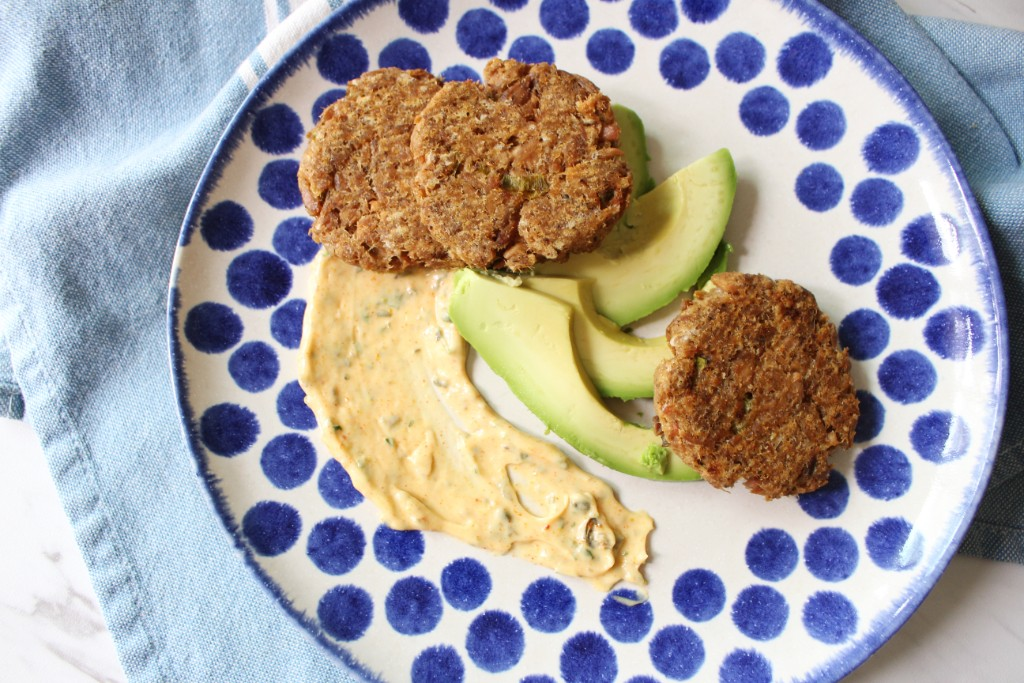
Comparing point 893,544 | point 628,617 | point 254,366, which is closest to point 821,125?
point 893,544

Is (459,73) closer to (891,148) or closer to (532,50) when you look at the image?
(532,50)

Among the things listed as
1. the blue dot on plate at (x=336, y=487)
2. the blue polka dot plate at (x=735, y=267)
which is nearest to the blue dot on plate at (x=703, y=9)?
the blue polka dot plate at (x=735, y=267)

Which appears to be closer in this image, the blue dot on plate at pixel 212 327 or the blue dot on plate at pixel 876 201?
the blue dot on plate at pixel 876 201

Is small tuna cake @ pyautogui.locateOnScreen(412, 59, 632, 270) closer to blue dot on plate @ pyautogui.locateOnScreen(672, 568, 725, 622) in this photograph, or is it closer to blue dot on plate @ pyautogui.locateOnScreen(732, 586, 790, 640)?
blue dot on plate @ pyautogui.locateOnScreen(672, 568, 725, 622)

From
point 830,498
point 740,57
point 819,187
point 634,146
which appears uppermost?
point 740,57

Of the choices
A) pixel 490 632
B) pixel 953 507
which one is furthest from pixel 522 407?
pixel 953 507

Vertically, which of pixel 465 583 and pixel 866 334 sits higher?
pixel 866 334

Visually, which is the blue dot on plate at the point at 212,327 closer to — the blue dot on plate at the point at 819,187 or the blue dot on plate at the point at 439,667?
the blue dot on plate at the point at 439,667
